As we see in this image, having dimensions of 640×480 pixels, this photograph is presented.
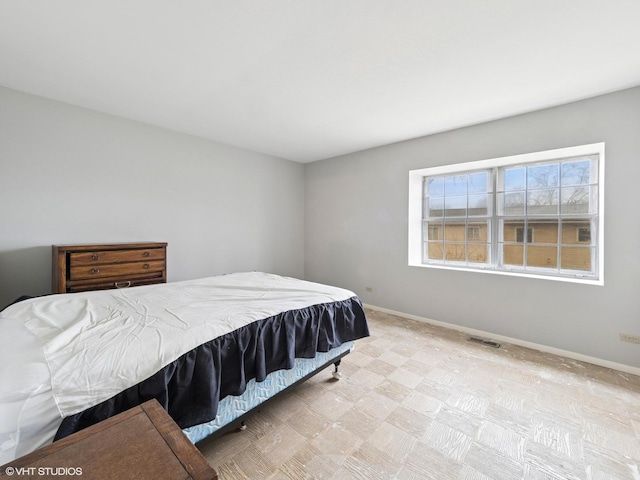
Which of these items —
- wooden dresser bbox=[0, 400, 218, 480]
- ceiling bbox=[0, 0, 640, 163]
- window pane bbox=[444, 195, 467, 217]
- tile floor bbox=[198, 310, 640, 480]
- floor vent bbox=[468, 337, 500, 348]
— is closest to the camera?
wooden dresser bbox=[0, 400, 218, 480]

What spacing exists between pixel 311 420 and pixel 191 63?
2.64m

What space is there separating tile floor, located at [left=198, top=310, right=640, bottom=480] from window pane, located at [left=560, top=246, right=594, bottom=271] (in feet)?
3.10

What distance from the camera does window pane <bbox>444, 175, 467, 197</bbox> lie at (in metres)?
3.47

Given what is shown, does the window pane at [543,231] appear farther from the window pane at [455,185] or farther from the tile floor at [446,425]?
the tile floor at [446,425]

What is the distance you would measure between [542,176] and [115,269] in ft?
14.9

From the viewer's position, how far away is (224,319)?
150 centimetres

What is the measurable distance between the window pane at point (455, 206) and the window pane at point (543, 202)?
2.18 ft

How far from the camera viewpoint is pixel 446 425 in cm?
169

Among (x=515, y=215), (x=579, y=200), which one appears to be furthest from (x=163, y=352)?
(x=579, y=200)

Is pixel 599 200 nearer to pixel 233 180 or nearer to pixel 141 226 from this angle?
pixel 233 180

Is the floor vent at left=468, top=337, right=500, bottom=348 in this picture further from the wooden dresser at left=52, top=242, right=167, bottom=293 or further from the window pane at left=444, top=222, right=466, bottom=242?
the wooden dresser at left=52, top=242, right=167, bottom=293

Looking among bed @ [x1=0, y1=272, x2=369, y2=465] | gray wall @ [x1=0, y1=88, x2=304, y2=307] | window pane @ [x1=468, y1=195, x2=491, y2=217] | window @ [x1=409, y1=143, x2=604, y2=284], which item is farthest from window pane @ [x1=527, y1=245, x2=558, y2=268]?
gray wall @ [x1=0, y1=88, x2=304, y2=307]

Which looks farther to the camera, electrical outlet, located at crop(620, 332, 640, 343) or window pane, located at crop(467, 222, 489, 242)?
window pane, located at crop(467, 222, 489, 242)

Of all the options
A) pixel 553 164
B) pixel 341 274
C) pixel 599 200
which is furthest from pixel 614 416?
pixel 341 274
